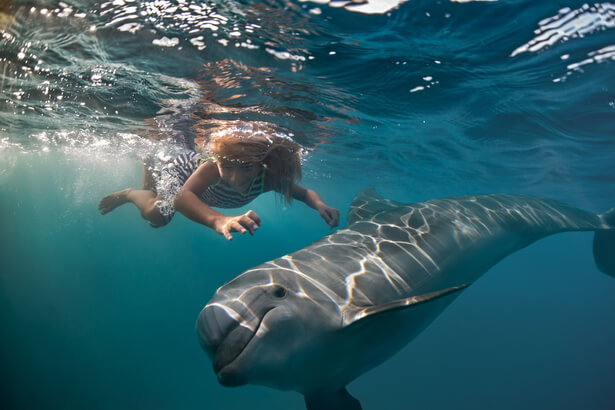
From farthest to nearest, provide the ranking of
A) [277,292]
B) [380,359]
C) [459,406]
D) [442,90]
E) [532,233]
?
1. [459,406]
2. [442,90]
3. [532,233]
4. [380,359]
5. [277,292]

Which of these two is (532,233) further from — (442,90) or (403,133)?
(403,133)

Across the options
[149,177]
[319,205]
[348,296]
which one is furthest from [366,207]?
[149,177]

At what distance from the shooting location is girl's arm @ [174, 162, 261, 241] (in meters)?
2.94

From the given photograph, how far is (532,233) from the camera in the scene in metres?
5.69

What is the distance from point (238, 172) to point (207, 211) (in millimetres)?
1496

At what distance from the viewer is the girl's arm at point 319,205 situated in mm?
5010

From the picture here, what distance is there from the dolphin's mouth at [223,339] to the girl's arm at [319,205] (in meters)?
2.81

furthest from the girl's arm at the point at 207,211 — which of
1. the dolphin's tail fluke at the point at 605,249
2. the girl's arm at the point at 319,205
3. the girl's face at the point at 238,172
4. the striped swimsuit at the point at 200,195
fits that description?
the dolphin's tail fluke at the point at 605,249

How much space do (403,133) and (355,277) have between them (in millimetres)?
9717

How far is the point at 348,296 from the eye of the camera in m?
3.00

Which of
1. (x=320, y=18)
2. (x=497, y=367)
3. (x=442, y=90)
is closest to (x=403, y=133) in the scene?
(x=442, y=90)

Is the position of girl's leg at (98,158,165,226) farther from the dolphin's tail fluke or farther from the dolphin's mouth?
the dolphin's tail fluke

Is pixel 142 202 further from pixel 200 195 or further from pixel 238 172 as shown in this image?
pixel 238 172

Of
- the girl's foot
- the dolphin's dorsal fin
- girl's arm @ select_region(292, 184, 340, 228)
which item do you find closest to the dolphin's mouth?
girl's arm @ select_region(292, 184, 340, 228)
